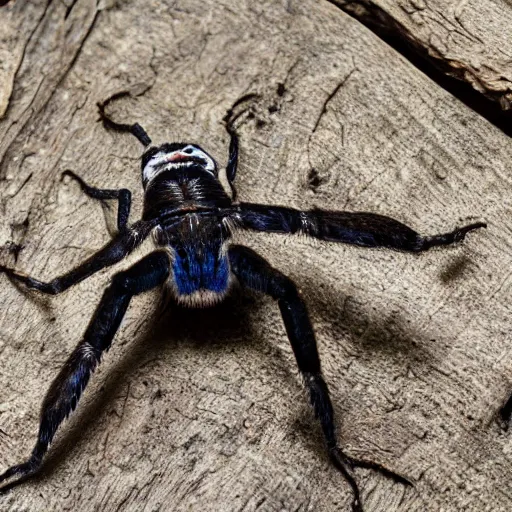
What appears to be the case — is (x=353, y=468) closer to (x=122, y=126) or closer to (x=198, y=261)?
(x=198, y=261)

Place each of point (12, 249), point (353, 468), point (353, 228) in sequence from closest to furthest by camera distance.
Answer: point (353, 468) < point (353, 228) < point (12, 249)

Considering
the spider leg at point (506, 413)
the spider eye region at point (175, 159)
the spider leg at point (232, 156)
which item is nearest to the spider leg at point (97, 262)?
the spider eye region at point (175, 159)

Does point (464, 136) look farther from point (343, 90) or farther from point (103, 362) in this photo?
point (103, 362)

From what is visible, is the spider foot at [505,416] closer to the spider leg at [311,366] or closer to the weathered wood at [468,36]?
→ the spider leg at [311,366]

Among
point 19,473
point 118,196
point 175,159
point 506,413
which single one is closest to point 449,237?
point 506,413

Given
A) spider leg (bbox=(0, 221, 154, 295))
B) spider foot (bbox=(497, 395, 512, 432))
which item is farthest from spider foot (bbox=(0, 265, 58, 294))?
spider foot (bbox=(497, 395, 512, 432))

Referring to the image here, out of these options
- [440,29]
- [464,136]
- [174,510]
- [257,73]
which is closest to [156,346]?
[174,510]
